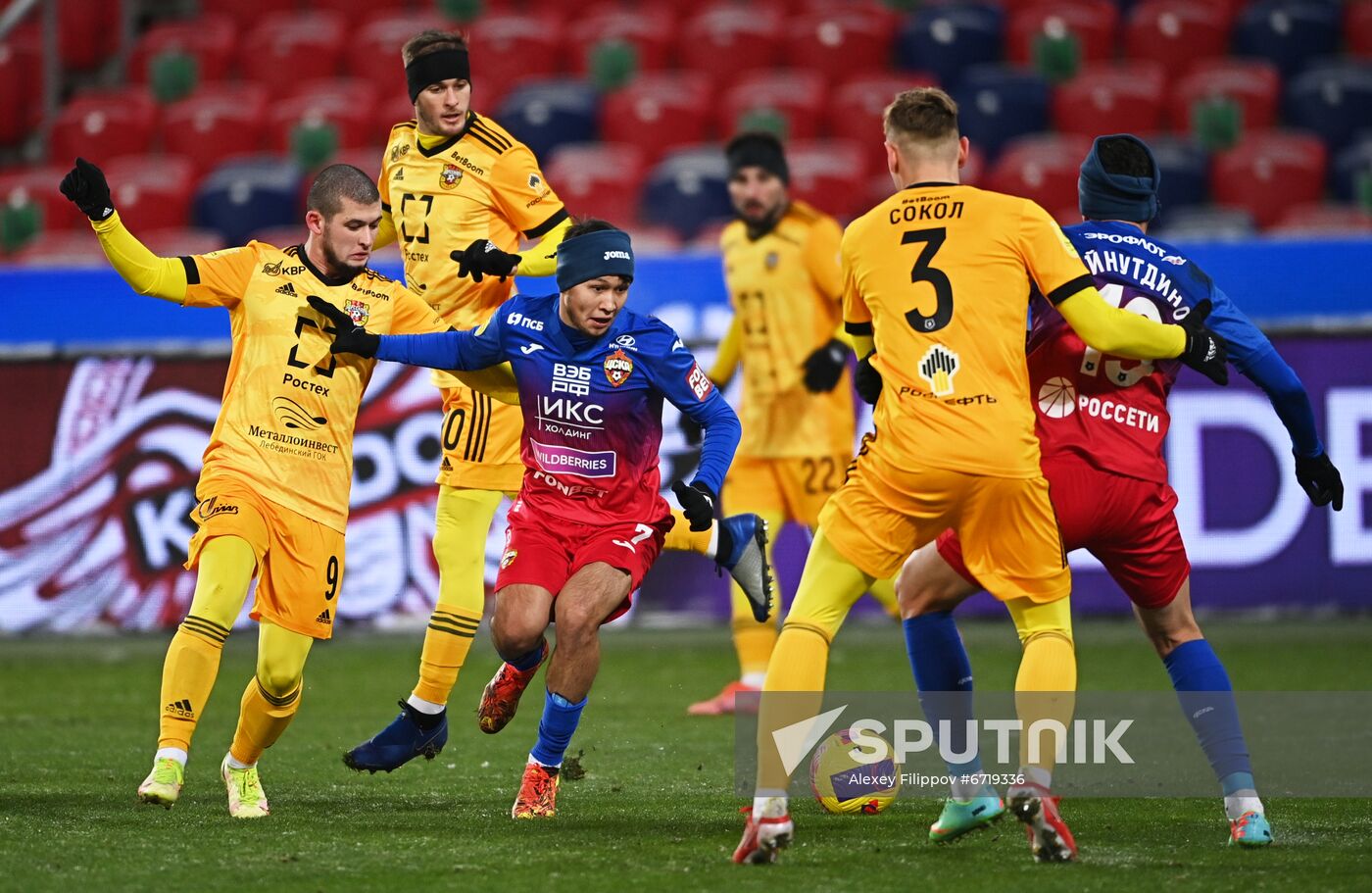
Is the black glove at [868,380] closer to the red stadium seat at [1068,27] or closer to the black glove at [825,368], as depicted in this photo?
the black glove at [825,368]

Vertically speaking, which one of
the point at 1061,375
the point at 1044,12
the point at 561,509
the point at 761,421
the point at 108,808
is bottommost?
the point at 108,808

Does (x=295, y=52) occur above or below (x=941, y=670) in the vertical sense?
above

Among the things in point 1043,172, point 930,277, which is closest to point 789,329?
point 930,277

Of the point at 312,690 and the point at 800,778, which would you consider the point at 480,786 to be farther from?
the point at 312,690

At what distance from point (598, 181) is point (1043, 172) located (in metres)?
3.22

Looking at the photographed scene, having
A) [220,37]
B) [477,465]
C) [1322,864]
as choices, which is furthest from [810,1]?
[1322,864]

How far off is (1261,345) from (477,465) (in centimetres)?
301

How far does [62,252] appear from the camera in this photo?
1329cm

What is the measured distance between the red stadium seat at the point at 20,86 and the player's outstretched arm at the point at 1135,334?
13.3m

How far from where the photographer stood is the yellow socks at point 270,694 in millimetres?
6027

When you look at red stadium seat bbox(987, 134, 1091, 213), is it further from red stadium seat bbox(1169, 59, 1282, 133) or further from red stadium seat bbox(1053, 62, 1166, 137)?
red stadium seat bbox(1169, 59, 1282, 133)

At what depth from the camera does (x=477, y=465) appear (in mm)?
7047

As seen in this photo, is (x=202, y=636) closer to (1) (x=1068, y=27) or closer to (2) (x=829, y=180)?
(2) (x=829, y=180)

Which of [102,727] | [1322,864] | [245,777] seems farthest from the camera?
[102,727]
